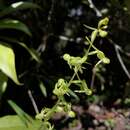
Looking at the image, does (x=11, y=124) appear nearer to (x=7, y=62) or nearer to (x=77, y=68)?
(x=7, y=62)

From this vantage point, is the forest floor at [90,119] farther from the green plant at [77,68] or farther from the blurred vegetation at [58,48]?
the green plant at [77,68]

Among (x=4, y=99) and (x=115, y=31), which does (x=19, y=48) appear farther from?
(x=115, y=31)

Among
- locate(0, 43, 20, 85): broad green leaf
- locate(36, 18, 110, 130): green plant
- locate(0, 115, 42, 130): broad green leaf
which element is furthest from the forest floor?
locate(36, 18, 110, 130): green plant

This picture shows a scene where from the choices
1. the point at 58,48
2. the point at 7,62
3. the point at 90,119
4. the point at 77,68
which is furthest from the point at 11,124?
the point at 58,48

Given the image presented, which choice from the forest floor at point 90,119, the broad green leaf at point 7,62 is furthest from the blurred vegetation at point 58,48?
the broad green leaf at point 7,62

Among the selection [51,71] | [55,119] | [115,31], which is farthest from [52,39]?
[55,119]

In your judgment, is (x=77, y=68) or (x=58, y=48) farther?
(x=58, y=48)
